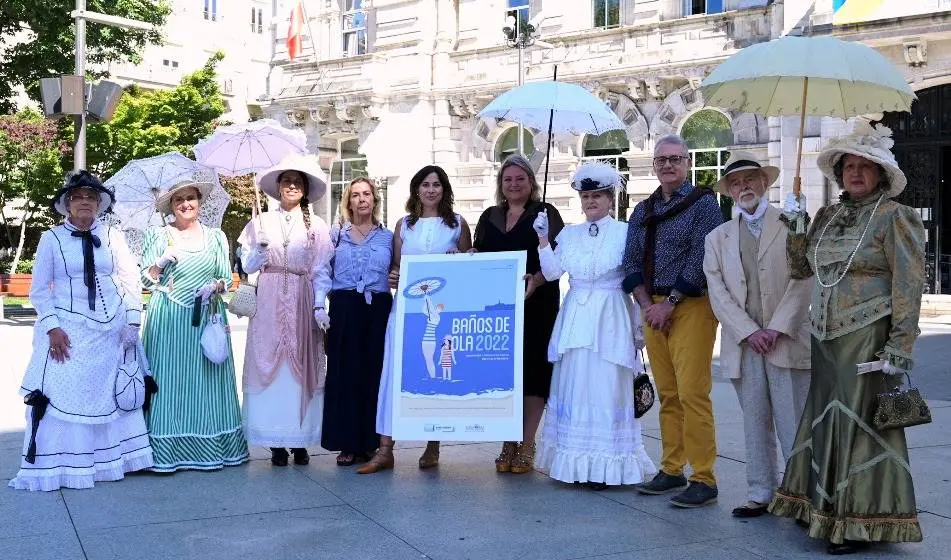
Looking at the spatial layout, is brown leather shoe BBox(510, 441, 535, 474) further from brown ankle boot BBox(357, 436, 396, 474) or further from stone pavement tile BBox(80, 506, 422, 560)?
stone pavement tile BBox(80, 506, 422, 560)

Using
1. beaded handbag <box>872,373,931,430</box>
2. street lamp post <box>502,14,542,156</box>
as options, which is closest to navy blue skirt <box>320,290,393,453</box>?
beaded handbag <box>872,373,931,430</box>

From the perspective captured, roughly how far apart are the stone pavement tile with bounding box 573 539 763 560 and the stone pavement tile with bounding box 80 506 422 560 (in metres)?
1.02

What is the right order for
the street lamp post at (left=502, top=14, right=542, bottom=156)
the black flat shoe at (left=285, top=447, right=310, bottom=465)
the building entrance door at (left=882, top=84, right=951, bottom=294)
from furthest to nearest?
the street lamp post at (left=502, top=14, right=542, bottom=156) → the building entrance door at (left=882, top=84, right=951, bottom=294) → the black flat shoe at (left=285, top=447, right=310, bottom=465)

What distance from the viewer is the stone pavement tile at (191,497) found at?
19.2ft

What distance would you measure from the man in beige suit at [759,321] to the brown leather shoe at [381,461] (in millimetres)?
2371

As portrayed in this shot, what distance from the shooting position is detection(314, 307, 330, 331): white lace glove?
7.18 metres

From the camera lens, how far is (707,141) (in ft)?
79.2

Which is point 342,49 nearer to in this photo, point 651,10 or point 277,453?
point 651,10

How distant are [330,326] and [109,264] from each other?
4.91ft

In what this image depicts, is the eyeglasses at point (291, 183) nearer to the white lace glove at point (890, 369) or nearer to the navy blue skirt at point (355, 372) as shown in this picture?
the navy blue skirt at point (355, 372)

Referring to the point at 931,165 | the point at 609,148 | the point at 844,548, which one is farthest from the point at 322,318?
the point at 609,148

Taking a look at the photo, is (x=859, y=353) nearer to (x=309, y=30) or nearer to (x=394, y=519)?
(x=394, y=519)

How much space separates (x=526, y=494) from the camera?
639cm

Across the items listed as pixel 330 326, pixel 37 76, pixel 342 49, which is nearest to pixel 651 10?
pixel 342 49
